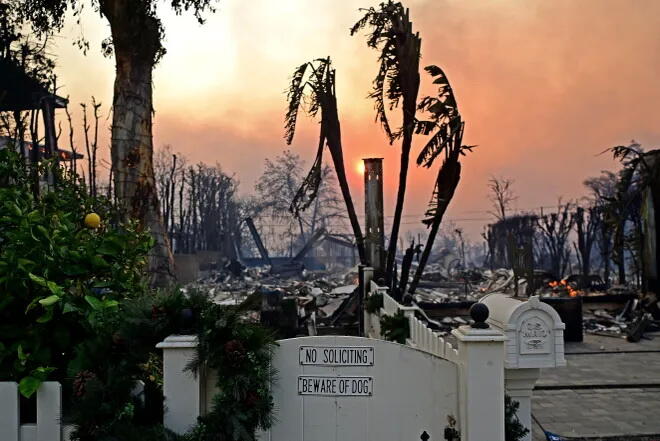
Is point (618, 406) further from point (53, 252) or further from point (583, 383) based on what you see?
point (53, 252)

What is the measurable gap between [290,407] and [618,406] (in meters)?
5.27

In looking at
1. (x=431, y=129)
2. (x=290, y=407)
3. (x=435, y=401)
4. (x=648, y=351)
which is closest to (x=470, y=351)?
(x=435, y=401)

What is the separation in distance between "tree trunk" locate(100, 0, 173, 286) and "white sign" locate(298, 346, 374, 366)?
661cm

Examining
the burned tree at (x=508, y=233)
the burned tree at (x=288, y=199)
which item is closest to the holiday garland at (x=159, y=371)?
the burned tree at (x=508, y=233)

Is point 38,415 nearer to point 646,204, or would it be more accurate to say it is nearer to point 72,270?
point 72,270

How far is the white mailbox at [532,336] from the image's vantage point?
4281 millimetres

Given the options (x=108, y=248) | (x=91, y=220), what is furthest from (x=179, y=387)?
(x=91, y=220)

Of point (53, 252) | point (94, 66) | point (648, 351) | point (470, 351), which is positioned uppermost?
point (94, 66)

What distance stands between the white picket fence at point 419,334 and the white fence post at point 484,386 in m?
0.31

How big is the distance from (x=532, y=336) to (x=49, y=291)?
3.82 meters

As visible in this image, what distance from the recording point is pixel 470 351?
360 centimetres

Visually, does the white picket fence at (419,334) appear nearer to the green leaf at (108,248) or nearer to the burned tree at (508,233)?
the green leaf at (108,248)

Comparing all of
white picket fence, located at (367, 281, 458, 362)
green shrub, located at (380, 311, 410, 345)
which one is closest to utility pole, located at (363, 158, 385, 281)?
white picket fence, located at (367, 281, 458, 362)

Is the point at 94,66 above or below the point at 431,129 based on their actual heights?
above
